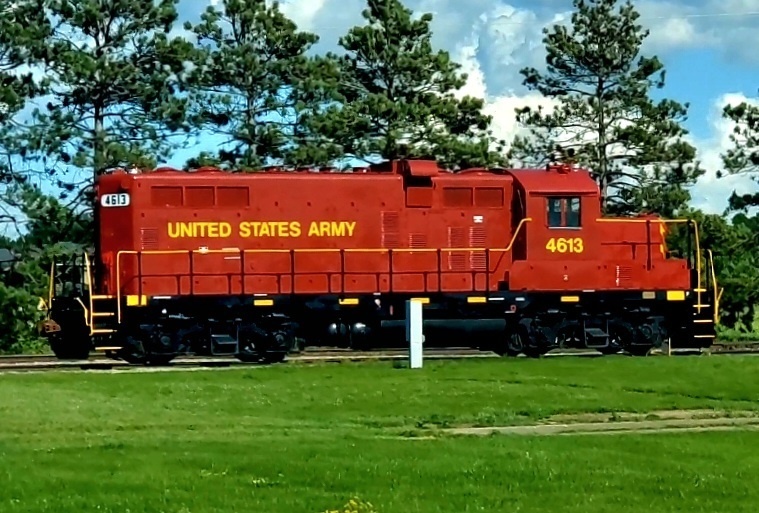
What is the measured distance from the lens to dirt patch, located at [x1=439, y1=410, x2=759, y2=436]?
14.9 metres

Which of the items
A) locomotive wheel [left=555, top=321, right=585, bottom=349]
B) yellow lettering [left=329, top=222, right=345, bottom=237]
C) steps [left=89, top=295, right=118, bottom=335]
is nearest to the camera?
steps [left=89, top=295, right=118, bottom=335]

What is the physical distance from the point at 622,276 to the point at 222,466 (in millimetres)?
17639

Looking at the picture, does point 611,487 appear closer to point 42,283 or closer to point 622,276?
point 622,276

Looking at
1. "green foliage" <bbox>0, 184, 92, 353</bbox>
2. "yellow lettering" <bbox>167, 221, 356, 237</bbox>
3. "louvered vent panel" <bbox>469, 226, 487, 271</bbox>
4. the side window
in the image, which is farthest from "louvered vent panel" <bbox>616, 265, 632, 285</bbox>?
"green foliage" <bbox>0, 184, 92, 353</bbox>

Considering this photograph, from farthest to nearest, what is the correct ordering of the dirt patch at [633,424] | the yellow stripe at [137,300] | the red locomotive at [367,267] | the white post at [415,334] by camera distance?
the red locomotive at [367,267], the yellow stripe at [137,300], the white post at [415,334], the dirt patch at [633,424]

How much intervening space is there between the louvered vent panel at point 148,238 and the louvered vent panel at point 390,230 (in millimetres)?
4753

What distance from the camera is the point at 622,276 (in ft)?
91.4

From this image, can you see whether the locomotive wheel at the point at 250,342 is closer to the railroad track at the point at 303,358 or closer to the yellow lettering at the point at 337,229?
the railroad track at the point at 303,358

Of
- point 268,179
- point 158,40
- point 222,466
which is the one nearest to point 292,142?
point 158,40

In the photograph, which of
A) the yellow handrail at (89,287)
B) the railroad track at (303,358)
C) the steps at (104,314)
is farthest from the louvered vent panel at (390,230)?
the yellow handrail at (89,287)

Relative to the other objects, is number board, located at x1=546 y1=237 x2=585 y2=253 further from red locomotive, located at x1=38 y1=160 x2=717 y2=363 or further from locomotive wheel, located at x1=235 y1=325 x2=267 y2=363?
locomotive wheel, located at x1=235 y1=325 x2=267 y2=363

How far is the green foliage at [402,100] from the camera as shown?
37.6 m

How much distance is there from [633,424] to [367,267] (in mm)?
11866

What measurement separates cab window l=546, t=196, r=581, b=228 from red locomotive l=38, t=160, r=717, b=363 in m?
0.03
